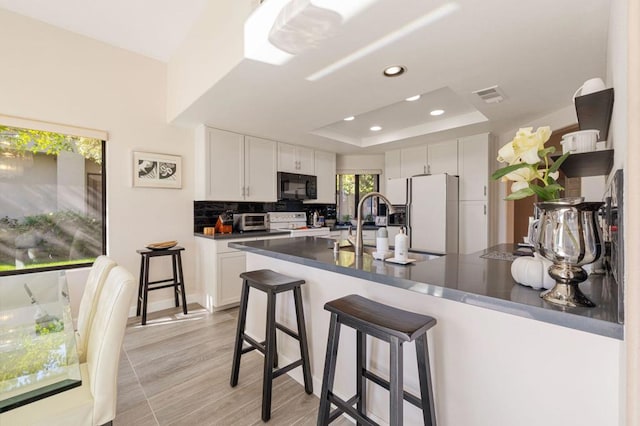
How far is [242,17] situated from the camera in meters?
1.98

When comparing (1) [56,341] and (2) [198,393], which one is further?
(2) [198,393]

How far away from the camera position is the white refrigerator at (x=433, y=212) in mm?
3777

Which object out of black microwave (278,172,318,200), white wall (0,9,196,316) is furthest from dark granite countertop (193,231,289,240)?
black microwave (278,172,318,200)

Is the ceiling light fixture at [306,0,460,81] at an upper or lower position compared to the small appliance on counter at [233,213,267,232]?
upper

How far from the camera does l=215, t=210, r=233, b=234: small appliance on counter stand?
371 cm

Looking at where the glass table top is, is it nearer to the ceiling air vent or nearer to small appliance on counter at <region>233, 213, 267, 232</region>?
small appliance on counter at <region>233, 213, 267, 232</region>

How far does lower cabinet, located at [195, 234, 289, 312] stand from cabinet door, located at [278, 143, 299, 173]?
4.45 ft

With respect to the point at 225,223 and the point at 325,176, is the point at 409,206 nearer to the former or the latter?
the point at 325,176

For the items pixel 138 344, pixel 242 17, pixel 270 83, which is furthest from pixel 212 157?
pixel 138 344

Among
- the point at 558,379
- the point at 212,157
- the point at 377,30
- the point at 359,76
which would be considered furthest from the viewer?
the point at 212,157

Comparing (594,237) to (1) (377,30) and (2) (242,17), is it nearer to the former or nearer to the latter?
→ (1) (377,30)

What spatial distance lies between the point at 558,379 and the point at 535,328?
6.6 inches

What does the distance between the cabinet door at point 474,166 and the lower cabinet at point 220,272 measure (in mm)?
3094

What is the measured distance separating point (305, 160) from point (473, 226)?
2.67 metres
